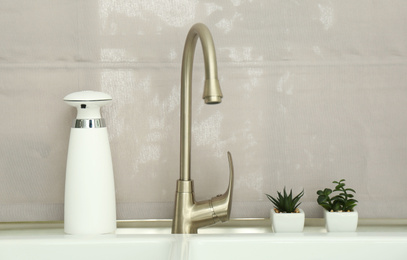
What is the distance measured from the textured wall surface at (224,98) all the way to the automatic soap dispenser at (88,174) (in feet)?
0.35

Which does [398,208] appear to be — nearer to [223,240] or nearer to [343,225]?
[343,225]

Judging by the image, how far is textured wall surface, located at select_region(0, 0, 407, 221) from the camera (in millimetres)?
1096

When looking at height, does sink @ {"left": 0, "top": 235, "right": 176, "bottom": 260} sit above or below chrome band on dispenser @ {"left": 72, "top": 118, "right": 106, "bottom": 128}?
below

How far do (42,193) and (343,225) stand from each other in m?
0.65

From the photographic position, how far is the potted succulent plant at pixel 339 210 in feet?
3.35

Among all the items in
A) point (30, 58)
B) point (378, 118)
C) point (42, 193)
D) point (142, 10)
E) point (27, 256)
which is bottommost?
point (27, 256)

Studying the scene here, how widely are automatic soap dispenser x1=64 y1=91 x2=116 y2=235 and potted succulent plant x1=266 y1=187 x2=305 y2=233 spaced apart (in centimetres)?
34

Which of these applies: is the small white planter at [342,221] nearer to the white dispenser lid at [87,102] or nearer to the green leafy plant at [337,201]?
the green leafy plant at [337,201]

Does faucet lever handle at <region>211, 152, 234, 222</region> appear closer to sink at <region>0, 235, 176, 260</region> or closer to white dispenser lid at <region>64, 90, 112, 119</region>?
sink at <region>0, 235, 176, 260</region>

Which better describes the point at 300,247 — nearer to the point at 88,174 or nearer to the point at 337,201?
the point at 337,201

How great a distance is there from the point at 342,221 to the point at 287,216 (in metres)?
0.12

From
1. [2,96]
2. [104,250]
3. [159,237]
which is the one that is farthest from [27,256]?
[2,96]

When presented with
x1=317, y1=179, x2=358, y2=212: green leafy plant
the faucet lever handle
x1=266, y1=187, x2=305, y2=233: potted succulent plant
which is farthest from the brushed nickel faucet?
x1=317, y1=179, x2=358, y2=212: green leafy plant

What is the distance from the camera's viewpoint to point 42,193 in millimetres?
1104
